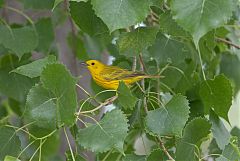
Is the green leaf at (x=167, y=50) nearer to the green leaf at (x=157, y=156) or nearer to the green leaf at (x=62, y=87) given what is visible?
the green leaf at (x=157, y=156)

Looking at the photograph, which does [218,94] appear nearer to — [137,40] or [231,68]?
[137,40]

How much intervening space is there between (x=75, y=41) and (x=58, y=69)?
3.40 ft

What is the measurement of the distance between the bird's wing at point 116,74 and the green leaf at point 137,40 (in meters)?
0.11

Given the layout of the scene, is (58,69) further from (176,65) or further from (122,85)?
Result: (176,65)

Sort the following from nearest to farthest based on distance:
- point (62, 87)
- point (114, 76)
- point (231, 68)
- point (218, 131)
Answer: point (62, 87) < point (218, 131) < point (114, 76) < point (231, 68)

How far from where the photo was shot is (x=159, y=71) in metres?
1.83

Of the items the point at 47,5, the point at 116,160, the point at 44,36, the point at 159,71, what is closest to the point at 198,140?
the point at 116,160

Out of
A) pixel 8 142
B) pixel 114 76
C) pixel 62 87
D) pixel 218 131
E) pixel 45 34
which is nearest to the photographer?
pixel 62 87

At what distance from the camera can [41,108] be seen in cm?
130

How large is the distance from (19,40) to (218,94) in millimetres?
594

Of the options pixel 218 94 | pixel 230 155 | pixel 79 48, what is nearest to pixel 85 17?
pixel 218 94

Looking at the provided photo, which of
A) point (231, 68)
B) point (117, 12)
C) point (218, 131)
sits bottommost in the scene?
point (231, 68)

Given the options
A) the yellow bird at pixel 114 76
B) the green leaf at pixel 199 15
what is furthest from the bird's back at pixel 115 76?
the green leaf at pixel 199 15

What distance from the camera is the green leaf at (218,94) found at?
151 centimetres
